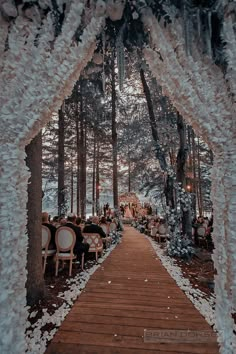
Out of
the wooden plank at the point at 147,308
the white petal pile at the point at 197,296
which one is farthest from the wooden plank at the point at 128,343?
the wooden plank at the point at 147,308

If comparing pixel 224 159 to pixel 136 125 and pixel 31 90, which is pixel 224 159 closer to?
pixel 31 90

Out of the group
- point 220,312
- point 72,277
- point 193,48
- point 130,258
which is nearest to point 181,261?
point 130,258

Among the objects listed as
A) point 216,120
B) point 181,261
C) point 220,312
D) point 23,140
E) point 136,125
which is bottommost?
point 181,261

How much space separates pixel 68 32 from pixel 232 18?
1486 millimetres

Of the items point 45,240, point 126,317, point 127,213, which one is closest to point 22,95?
point 126,317

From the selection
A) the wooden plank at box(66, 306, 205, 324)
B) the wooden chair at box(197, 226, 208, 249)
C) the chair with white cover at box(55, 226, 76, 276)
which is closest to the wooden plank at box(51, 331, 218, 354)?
the wooden plank at box(66, 306, 205, 324)

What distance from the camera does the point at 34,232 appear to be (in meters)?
3.46

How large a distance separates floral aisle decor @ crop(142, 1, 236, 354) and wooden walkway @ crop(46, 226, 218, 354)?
32.9 inches

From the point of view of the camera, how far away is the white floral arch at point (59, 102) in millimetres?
1903

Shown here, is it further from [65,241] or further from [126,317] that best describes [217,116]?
[65,241]

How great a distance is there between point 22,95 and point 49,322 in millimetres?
2609

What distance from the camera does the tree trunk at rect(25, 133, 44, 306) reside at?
3344 millimetres

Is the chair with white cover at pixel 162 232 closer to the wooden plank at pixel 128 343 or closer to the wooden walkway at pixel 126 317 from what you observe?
the wooden walkway at pixel 126 317

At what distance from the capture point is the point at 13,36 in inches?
82.1
